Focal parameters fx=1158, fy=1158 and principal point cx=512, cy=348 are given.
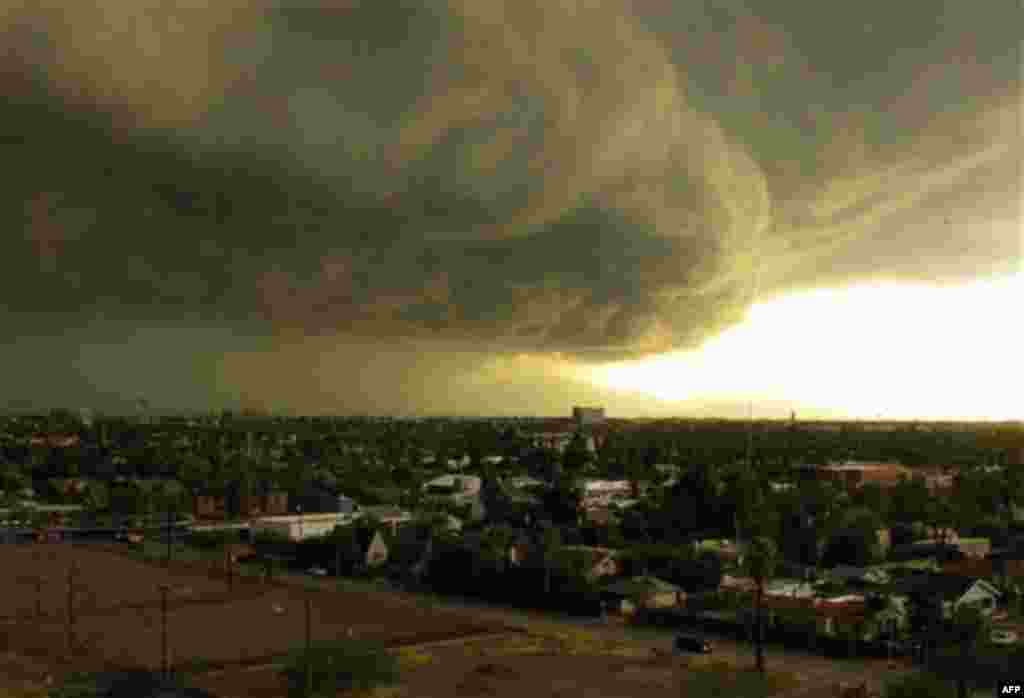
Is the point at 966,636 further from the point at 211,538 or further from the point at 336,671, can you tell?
the point at 211,538

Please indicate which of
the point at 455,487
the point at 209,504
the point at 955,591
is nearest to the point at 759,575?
the point at 955,591

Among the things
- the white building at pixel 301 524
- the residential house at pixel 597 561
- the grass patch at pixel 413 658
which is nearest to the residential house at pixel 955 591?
the residential house at pixel 597 561

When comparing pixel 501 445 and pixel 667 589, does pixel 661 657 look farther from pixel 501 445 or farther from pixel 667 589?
pixel 501 445

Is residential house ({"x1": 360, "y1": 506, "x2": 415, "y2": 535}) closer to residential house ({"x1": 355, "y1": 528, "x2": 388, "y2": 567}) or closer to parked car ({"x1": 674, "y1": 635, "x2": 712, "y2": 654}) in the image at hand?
residential house ({"x1": 355, "y1": 528, "x2": 388, "y2": 567})

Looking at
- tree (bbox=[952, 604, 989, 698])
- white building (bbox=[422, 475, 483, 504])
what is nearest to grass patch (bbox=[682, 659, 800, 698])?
tree (bbox=[952, 604, 989, 698])

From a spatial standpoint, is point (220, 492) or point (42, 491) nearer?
point (220, 492)

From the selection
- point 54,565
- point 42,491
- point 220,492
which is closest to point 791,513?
point 54,565
